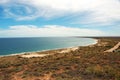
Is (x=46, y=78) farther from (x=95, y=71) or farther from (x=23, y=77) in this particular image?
(x=95, y=71)

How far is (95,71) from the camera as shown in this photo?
15.2m

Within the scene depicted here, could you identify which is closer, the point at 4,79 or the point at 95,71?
the point at 4,79

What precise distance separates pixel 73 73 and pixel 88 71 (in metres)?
1.63

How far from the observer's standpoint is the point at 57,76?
47.4 feet

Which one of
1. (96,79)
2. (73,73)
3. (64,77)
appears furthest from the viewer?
(73,73)

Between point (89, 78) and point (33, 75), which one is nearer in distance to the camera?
point (89, 78)

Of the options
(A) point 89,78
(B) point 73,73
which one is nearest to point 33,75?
(B) point 73,73

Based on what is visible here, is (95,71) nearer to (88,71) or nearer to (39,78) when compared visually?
(88,71)

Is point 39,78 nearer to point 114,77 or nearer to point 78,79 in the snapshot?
point 78,79

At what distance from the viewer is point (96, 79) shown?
1312cm

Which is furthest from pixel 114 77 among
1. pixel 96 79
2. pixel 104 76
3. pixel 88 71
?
pixel 88 71

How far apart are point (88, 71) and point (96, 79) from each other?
2.23m

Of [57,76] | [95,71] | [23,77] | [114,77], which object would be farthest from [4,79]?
[114,77]

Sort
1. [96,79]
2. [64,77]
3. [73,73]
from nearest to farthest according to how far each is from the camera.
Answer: [96,79] < [64,77] < [73,73]
